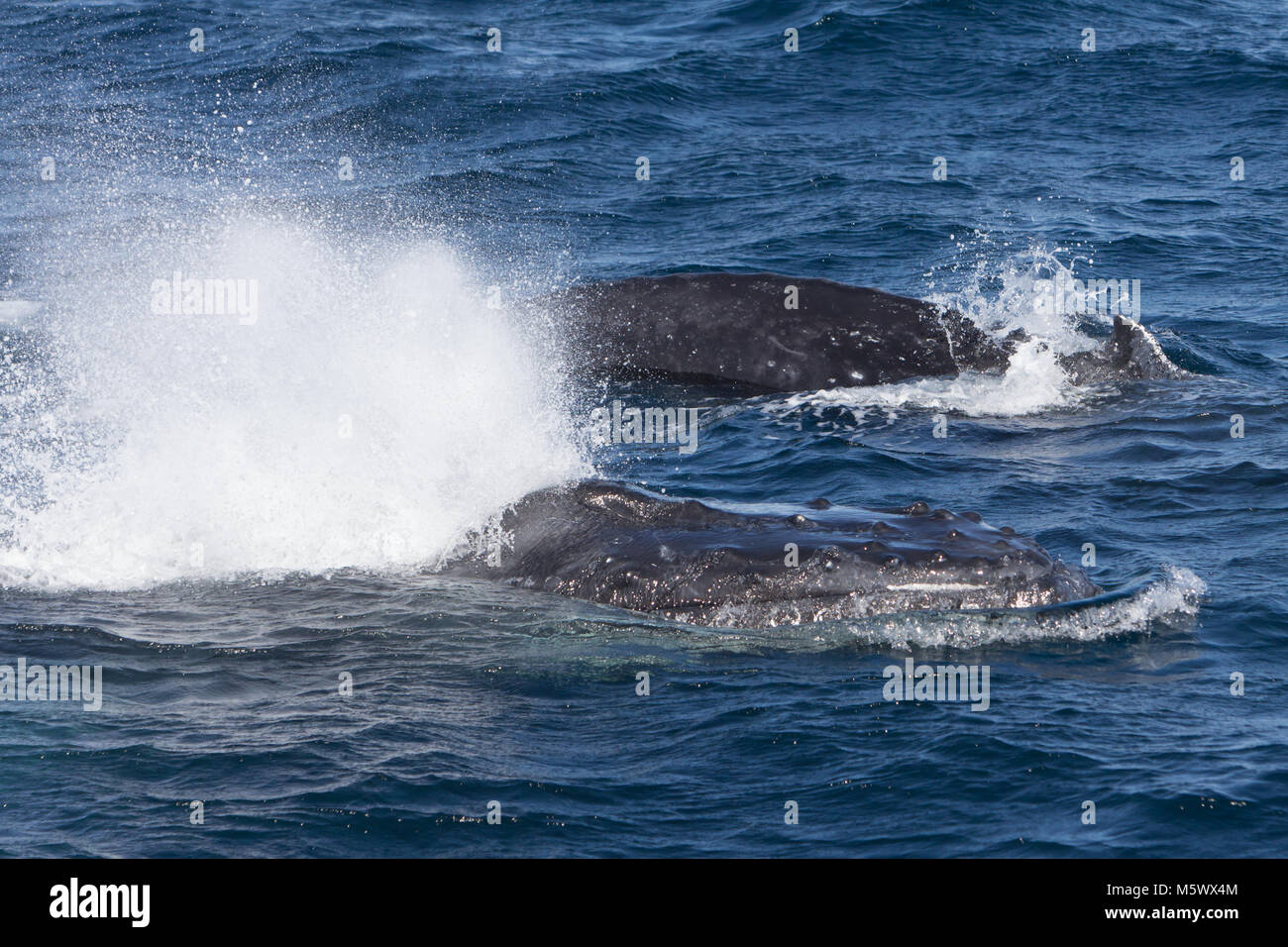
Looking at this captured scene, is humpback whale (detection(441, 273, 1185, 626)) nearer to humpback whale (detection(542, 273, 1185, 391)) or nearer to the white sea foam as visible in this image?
the white sea foam

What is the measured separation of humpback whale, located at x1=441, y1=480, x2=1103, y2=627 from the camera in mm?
10844

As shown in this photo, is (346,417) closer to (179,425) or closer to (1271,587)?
(179,425)

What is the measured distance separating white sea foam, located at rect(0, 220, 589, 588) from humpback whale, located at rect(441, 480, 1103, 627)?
4.07ft

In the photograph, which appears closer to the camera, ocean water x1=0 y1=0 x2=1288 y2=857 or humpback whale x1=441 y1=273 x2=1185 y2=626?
ocean water x1=0 y1=0 x2=1288 y2=857

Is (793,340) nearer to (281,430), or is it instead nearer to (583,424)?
(583,424)

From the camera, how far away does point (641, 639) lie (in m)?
10.9

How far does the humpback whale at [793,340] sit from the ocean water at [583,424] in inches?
16.9

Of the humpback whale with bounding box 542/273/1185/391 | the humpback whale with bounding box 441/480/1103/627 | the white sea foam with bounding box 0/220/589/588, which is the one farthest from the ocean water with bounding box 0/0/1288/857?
the humpback whale with bounding box 542/273/1185/391

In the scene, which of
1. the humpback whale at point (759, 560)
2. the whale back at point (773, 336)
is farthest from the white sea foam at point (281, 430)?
the whale back at point (773, 336)

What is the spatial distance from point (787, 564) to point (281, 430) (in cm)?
592

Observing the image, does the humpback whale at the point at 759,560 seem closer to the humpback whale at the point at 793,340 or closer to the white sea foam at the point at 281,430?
the white sea foam at the point at 281,430

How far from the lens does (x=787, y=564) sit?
433 inches
